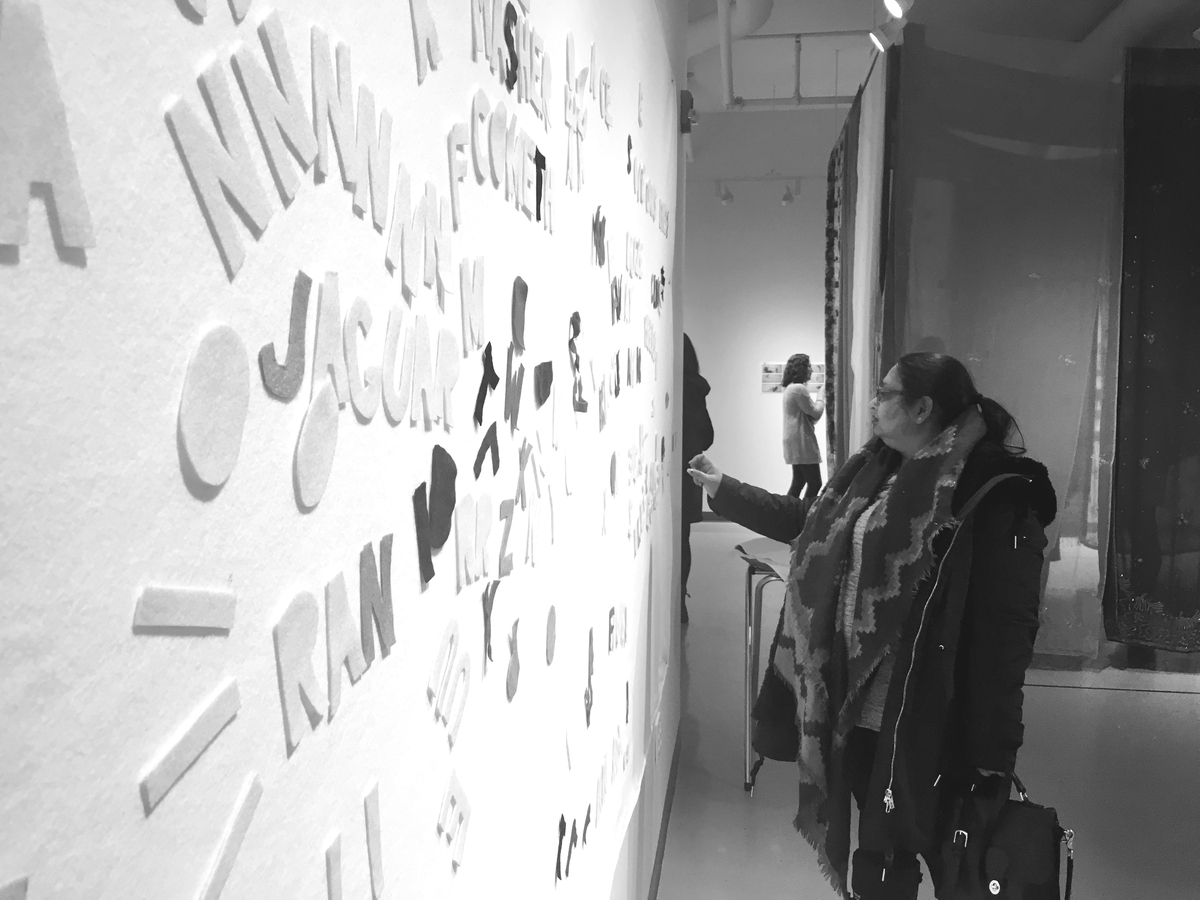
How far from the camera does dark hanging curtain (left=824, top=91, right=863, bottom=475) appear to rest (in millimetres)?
4996

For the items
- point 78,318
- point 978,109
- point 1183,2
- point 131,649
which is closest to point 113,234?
point 78,318

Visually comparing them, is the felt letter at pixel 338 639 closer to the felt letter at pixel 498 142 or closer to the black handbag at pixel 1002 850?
the felt letter at pixel 498 142

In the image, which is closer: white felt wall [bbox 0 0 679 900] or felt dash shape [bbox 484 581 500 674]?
white felt wall [bbox 0 0 679 900]

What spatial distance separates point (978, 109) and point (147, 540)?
457cm

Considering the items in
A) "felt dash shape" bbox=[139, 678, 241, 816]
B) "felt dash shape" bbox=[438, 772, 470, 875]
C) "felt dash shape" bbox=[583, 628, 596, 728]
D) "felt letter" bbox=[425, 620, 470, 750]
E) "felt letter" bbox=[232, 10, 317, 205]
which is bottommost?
"felt dash shape" bbox=[583, 628, 596, 728]

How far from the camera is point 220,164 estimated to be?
37 centimetres

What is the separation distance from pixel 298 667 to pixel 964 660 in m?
1.71

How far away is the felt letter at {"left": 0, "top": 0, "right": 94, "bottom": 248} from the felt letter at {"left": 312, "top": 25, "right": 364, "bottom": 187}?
0.57ft

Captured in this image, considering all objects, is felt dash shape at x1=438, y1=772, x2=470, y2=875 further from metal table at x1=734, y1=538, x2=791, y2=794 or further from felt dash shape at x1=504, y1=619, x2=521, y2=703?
metal table at x1=734, y1=538, x2=791, y2=794

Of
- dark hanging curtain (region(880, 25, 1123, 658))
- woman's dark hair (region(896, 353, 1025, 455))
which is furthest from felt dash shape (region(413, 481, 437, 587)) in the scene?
dark hanging curtain (region(880, 25, 1123, 658))

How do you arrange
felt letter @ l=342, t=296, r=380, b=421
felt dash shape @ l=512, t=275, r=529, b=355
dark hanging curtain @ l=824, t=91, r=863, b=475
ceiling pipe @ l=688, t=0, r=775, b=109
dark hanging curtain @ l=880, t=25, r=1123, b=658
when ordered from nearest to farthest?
felt letter @ l=342, t=296, r=380, b=421 < felt dash shape @ l=512, t=275, r=529, b=355 < dark hanging curtain @ l=880, t=25, r=1123, b=658 < ceiling pipe @ l=688, t=0, r=775, b=109 < dark hanging curtain @ l=824, t=91, r=863, b=475

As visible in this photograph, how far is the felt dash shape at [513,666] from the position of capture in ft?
2.78

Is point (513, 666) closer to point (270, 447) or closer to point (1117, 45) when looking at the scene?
point (270, 447)

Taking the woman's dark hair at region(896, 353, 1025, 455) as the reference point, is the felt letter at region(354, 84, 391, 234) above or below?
above
